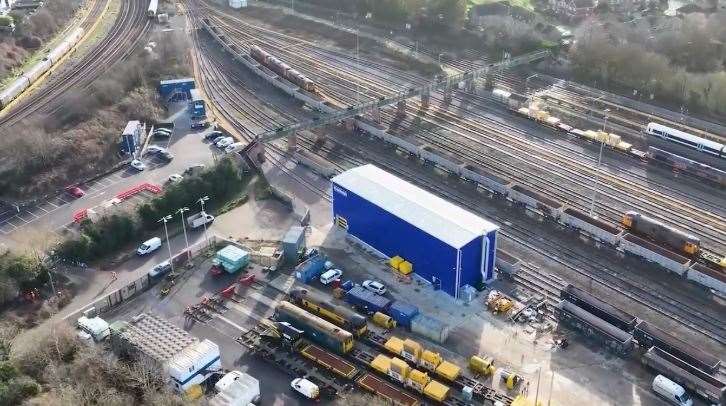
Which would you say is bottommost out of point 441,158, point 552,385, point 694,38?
point 552,385

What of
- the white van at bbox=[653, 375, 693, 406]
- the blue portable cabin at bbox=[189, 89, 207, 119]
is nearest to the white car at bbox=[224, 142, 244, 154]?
the blue portable cabin at bbox=[189, 89, 207, 119]

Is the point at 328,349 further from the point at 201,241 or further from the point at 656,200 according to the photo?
the point at 656,200

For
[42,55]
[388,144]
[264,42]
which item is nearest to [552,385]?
[388,144]

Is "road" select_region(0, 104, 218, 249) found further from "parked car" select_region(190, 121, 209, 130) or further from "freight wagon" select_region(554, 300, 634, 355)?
"freight wagon" select_region(554, 300, 634, 355)

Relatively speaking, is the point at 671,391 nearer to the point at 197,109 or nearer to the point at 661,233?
the point at 661,233

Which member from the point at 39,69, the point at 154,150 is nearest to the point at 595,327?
the point at 154,150

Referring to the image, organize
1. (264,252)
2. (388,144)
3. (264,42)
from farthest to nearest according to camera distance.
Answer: (264,42) → (388,144) → (264,252)
